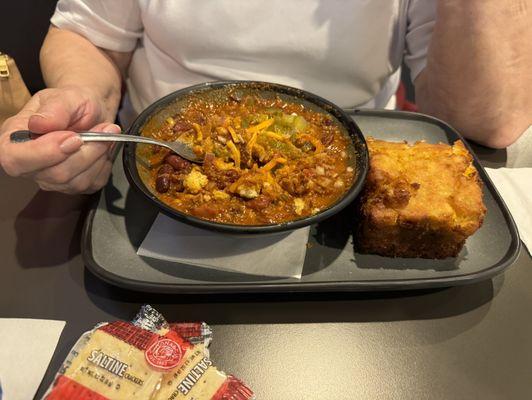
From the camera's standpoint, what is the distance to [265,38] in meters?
Answer: 1.79

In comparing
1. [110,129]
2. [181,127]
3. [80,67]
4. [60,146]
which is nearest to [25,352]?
[60,146]

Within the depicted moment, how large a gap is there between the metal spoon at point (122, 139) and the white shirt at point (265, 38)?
22.3 inches

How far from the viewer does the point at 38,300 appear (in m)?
1.31

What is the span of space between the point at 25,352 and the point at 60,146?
21.8 inches

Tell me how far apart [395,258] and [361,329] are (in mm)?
247

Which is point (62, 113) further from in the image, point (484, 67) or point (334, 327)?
point (484, 67)

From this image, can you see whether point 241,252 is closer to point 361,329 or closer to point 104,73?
point 361,329

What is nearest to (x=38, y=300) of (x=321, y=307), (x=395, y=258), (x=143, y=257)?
(x=143, y=257)

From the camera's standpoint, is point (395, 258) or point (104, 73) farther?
point (104, 73)

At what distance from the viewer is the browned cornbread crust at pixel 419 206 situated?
4.27 ft

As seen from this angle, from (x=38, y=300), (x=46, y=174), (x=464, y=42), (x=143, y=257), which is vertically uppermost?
(x=464, y=42)

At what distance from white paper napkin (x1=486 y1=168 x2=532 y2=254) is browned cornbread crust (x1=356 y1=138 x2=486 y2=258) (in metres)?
0.30

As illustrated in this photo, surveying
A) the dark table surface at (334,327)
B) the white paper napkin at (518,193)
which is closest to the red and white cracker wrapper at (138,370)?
the dark table surface at (334,327)

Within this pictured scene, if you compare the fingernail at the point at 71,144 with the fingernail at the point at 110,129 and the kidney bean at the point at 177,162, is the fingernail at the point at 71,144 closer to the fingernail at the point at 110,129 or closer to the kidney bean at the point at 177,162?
the fingernail at the point at 110,129
